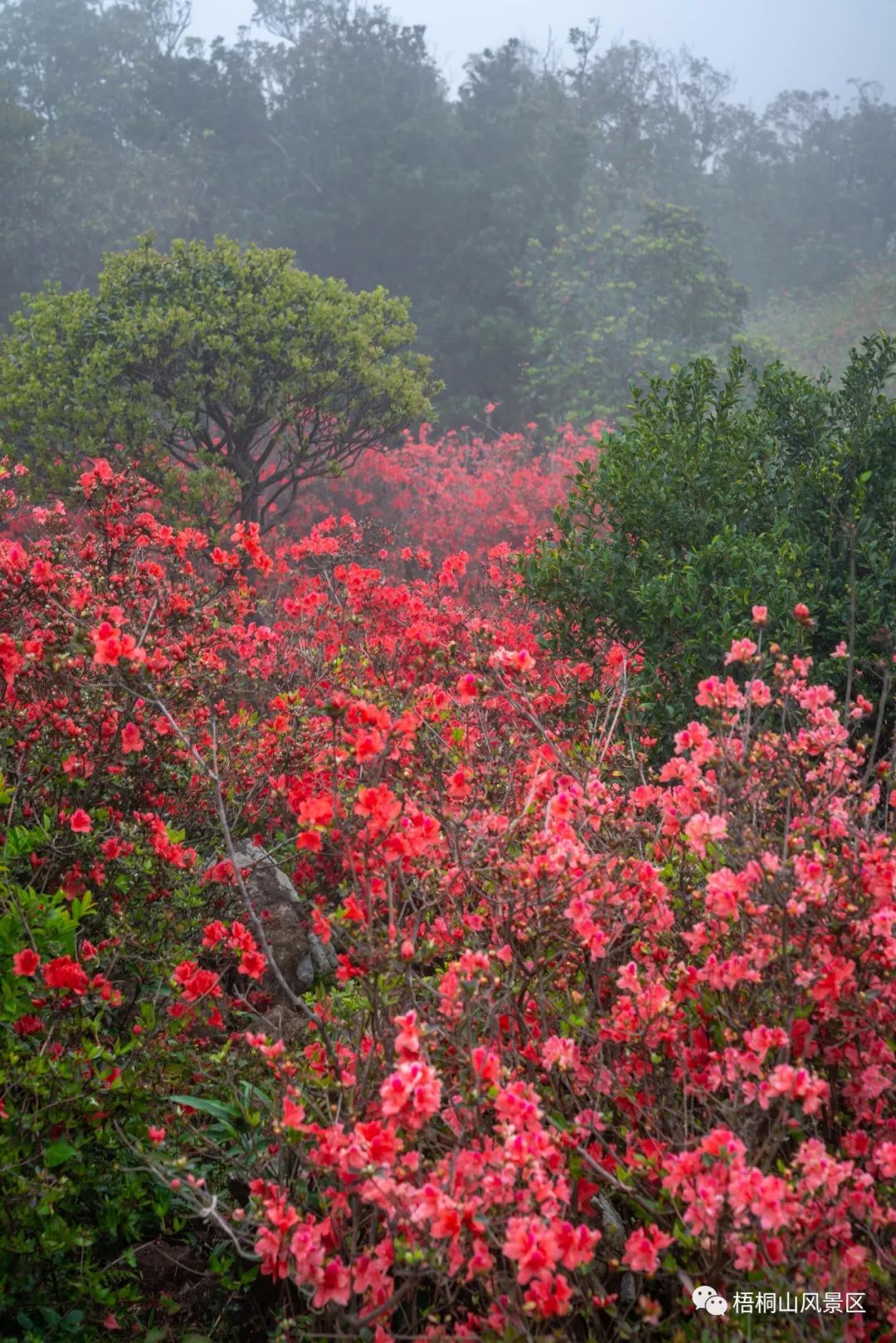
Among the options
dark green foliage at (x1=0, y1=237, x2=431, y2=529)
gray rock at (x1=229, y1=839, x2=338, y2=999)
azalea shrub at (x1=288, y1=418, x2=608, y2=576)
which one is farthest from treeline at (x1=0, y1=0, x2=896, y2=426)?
gray rock at (x1=229, y1=839, x2=338, y2=999)

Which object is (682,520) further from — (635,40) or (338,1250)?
(635,40)

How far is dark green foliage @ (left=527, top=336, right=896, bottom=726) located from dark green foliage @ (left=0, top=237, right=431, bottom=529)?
5.01 metres

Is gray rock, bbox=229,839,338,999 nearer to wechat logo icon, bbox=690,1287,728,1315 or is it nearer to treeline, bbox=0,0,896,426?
wechat logo icon, bbox=690,1287,728,1315

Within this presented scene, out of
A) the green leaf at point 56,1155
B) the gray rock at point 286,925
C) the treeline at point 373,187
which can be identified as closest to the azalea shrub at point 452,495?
the treeline at point 373,187

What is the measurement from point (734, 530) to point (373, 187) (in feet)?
68.9

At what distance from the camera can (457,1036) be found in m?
2.56

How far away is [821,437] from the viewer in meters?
6.29

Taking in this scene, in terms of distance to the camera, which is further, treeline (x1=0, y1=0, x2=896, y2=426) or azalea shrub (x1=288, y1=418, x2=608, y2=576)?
treeline (x1=0, y1=0, x2=896, y2=426)

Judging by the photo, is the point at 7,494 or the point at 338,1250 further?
the point at 7,494

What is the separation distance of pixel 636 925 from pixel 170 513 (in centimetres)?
737

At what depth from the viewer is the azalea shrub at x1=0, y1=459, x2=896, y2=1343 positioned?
204 centimetres

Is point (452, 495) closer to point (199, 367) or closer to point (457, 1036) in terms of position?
point (199, 367)

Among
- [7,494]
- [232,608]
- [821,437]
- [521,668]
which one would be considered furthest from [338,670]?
[821,437]

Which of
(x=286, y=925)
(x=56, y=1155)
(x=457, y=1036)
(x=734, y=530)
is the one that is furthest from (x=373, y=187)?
(x=56, y=1155)
